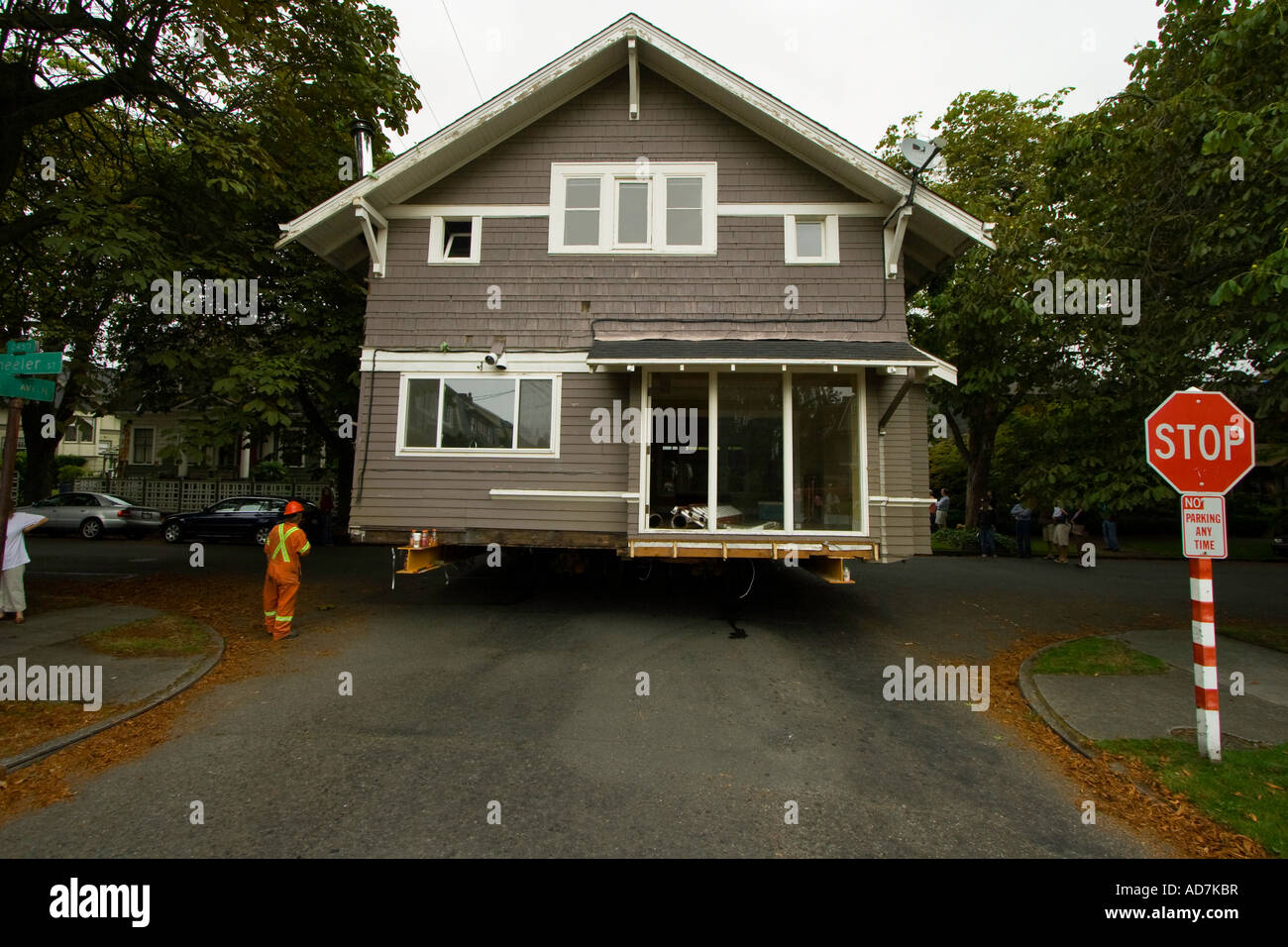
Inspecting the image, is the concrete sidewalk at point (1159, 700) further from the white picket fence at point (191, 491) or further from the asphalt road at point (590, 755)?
the white picket fence at point (191, 491)

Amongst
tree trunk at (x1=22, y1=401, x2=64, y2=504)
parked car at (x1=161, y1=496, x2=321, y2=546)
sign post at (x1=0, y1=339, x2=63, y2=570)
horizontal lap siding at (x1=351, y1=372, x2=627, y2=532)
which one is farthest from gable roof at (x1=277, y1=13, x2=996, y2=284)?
tree trunk at (x1=22, y1=401, x2=64, y2=504)

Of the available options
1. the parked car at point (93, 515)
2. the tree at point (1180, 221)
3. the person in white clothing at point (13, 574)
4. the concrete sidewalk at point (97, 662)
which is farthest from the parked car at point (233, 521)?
the tree at point (1180, 221)

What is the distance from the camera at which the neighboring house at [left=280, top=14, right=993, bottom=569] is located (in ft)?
30.8

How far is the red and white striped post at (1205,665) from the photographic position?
16.7 feet

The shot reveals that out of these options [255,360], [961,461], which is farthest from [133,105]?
[961,461]

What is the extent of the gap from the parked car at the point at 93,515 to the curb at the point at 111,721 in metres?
19.3

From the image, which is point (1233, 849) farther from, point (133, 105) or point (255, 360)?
point (133, 105)

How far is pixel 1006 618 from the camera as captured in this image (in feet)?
35.4

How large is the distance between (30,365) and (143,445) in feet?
116

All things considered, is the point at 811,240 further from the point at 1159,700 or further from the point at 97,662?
the point at 97,662

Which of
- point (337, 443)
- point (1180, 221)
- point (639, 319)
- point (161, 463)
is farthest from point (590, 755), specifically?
point (161, 463)

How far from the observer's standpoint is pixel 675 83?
35.4ft

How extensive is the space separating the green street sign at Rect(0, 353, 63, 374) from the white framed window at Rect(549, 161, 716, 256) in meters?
6.49

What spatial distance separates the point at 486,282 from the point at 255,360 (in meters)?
4.19
